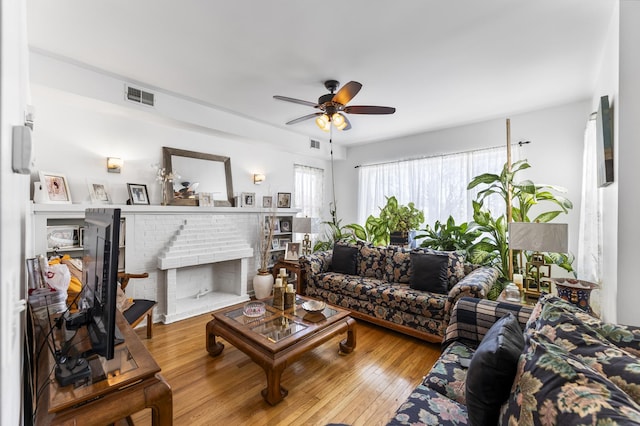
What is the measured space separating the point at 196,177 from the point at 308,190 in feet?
7.51

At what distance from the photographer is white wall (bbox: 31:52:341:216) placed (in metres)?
2.67

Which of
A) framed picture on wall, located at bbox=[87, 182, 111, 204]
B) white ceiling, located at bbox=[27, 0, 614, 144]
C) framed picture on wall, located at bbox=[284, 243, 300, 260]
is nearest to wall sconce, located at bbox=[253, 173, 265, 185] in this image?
framed picture on wall, located at bbox=[284, 243, 300, 260]

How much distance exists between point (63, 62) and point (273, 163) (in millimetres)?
2854

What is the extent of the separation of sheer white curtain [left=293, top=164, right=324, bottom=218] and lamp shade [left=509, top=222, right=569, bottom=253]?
3.52 metres

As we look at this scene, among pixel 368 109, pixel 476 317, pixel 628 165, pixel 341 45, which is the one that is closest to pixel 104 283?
pixel 476 317

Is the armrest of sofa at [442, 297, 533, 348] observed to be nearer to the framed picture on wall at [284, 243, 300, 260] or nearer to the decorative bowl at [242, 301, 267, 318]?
the decorative bowl at [242, 301, 267, 318]

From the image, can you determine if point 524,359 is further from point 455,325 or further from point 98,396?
point 98,396

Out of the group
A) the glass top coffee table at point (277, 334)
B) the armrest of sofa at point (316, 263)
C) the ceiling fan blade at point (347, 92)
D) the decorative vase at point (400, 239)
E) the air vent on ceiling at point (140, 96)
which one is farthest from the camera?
the decorative vase at point (400, 239)

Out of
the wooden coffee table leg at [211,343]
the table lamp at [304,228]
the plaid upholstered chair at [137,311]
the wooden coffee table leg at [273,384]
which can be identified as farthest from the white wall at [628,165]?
the plaid upholstered chair at [137,311]

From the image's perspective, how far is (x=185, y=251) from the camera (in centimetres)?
346

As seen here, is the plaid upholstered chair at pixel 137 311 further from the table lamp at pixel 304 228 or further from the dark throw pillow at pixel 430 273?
the dark throw pillow at pixel 430 273

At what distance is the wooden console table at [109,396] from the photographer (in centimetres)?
94

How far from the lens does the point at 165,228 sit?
342 cm

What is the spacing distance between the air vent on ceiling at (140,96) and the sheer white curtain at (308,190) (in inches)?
104
